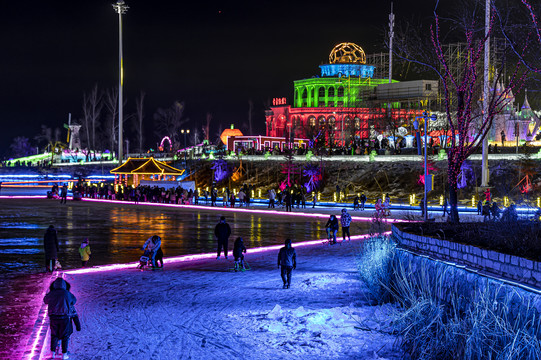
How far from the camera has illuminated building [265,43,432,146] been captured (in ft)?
200

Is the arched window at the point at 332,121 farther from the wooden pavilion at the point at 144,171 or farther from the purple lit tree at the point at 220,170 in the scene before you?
the wooden pavilion at the point at 144,171

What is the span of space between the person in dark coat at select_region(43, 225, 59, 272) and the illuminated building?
4770 centimetres

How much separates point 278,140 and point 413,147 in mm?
22115

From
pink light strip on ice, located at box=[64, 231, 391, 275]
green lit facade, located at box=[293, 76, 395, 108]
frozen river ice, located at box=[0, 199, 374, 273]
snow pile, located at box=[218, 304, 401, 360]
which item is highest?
green lit facade, located at box=[293, 76, 395, 108]

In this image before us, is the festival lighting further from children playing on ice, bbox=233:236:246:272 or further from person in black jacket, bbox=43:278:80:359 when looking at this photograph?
children playing on ice, bbox=233:236:246:272

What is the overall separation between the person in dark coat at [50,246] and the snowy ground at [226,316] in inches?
36.3

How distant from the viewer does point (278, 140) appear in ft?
225

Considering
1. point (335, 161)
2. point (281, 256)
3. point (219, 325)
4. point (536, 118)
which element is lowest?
point (219, 325)

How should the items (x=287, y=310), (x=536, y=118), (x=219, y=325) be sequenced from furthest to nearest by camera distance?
(x=536, y=118) → (x=287, y=310) → (x=219, y=325)

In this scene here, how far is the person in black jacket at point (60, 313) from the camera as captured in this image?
7.83 m

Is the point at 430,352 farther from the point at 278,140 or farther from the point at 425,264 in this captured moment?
the point at 278,140

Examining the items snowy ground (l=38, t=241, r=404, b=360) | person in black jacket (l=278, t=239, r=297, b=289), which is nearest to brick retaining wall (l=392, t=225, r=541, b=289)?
snowy ground (l=38, t=241, r=404, b=360)

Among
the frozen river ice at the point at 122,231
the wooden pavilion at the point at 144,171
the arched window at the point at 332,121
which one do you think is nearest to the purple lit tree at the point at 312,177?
the wooden pavilion at the point at 144,171

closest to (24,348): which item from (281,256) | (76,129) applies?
(281,256)
